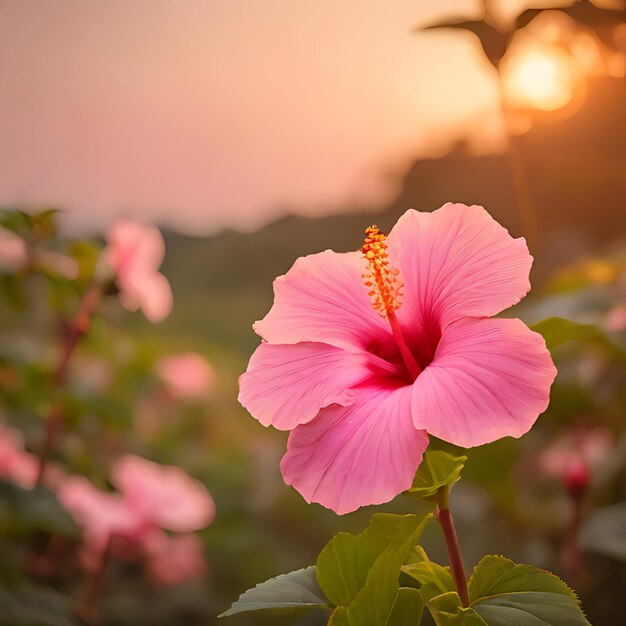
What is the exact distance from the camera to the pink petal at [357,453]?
25cm

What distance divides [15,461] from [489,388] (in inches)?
27.4

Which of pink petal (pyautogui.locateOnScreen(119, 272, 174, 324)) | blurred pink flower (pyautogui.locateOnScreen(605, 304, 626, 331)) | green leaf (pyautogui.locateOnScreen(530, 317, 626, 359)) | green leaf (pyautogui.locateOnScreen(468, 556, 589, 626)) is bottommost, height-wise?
green leaf (pyautogui.locateOnScreen(468, 556, 589, 626))

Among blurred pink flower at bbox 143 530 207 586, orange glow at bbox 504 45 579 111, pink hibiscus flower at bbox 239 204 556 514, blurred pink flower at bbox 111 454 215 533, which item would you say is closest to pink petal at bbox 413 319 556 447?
pink hibiscus flower at bbox 239 204 556 514

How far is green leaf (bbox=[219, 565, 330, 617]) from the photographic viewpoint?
270 millimetres

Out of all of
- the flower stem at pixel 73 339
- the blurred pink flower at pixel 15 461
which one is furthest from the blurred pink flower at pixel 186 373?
the flower stem at pixel 73 339

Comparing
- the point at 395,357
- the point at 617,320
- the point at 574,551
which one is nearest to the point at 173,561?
the point at 574,551

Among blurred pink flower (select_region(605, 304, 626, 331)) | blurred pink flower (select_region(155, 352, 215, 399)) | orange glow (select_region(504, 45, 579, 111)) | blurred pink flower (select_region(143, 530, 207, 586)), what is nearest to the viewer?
blurred pink flower (select_region(605, 304, 626, 331))

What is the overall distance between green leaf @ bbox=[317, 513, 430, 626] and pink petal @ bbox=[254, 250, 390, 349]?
7cm

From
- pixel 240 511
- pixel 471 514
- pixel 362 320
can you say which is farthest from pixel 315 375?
pixel 240 511

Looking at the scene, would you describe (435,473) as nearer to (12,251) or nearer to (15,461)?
(12,251)

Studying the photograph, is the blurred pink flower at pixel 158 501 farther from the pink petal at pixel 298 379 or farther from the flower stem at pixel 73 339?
the pink petal at pixel 298 379

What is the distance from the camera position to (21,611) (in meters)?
0.56

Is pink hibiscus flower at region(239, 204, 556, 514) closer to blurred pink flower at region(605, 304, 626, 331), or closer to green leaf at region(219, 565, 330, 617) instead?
green leaf at region(219, 565, 330, 617)

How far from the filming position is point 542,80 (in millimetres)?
698
